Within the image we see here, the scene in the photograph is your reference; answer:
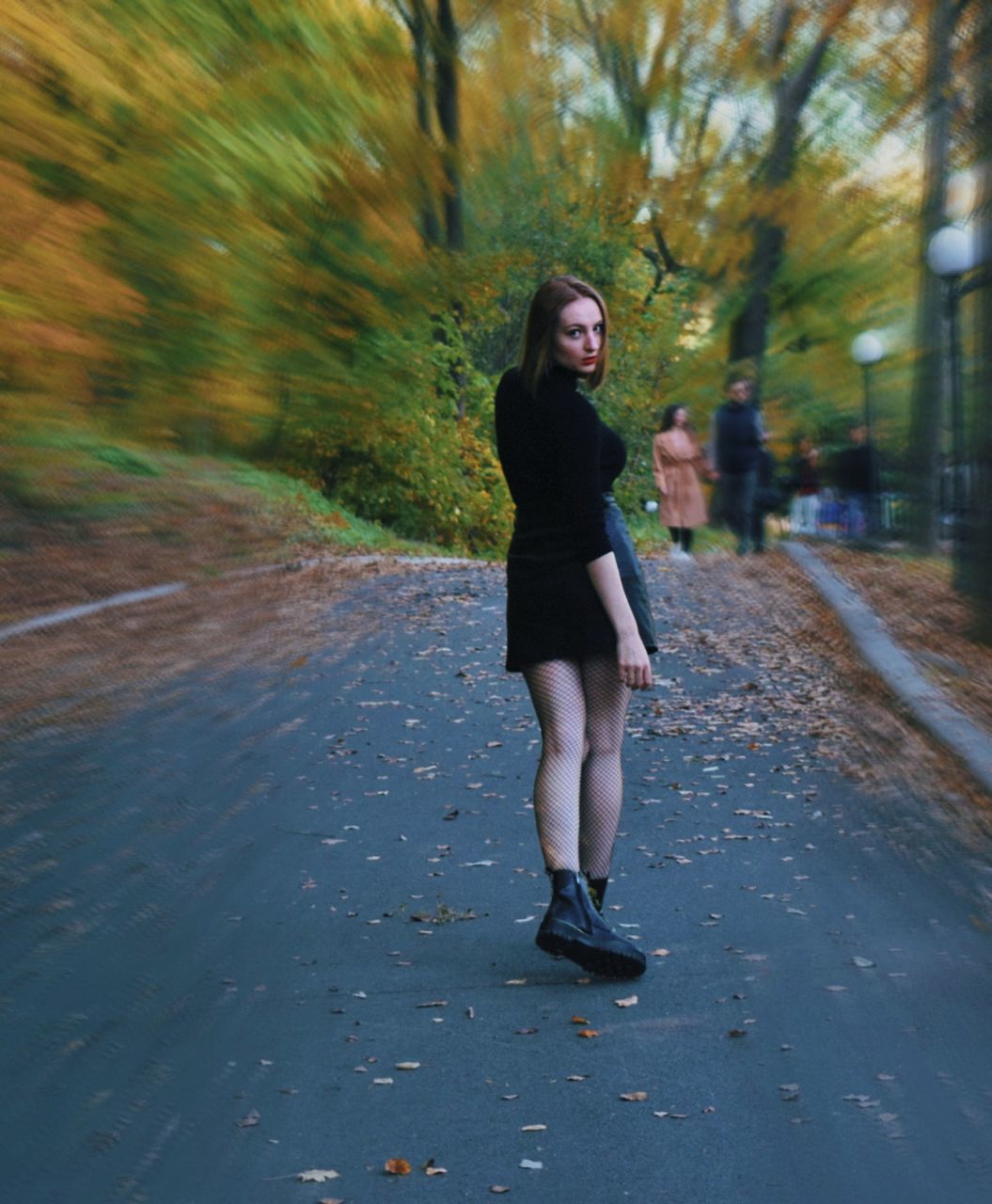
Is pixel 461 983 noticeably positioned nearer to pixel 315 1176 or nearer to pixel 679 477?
pixel 315 1176

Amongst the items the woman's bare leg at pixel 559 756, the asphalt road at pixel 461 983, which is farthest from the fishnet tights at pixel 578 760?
the asphalt road at pixel 461 983

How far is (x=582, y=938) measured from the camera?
471 centimetres

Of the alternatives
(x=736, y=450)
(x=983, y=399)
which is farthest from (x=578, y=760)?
(x=736, y=450)

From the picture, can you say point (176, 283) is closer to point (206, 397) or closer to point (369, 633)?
point (206, 397)

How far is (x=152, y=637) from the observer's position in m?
10.7

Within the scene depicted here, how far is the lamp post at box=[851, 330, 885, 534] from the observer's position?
22.8m

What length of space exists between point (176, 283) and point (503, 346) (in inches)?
812

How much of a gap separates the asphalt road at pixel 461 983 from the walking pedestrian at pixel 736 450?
8747mm

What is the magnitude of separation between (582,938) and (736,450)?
1280 centimetres

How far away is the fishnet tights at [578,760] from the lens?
16.1ft

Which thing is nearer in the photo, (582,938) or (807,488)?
(582,938)

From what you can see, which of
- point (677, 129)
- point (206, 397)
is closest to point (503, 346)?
point (677, 129)

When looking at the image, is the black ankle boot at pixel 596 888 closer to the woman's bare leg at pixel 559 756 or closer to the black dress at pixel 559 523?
the woman's bare leg at pixel 559 756

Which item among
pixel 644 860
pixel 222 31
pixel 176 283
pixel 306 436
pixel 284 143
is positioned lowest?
pixel 644 860
